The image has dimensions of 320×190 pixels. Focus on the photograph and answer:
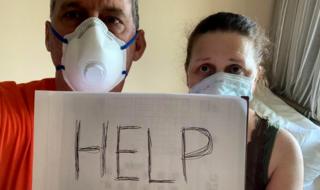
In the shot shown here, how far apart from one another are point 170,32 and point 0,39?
89 centimetres

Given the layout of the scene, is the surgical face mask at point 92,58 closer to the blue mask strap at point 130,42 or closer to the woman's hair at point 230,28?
the blue mask strap at point 130,42

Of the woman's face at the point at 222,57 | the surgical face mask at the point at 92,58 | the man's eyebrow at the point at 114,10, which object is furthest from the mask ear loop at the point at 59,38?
the woman's face at the point at 222,57

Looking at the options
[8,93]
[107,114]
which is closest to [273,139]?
[107,114]

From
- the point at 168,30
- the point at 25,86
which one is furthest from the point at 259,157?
the point at 168,30

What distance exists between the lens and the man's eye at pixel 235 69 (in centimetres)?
86

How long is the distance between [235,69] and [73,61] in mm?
322

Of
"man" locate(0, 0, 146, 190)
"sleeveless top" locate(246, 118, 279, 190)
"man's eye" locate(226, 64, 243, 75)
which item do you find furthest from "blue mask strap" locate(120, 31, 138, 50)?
"sleeveless top" locate(246, 118, 279, 190)

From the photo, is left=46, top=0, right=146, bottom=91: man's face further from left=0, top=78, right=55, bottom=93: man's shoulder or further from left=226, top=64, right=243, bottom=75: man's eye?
left=226, top=64, right=243, bottom=75: man's eye

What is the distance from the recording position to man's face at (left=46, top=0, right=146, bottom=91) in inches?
34.3

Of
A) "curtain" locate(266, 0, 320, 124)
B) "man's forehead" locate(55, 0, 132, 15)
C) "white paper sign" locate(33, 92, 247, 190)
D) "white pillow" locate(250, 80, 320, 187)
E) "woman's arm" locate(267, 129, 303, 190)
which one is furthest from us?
"curtain" locate(266, 0, 320, 124)

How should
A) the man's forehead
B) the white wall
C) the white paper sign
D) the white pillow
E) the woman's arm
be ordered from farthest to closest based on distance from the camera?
the white wall < the white pillow < the man's forehead < the woman's arm < the white paper sign

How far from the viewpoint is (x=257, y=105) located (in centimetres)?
192

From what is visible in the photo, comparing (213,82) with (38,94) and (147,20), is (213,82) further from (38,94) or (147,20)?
(147,20)

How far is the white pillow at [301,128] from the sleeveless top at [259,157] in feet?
2.24
